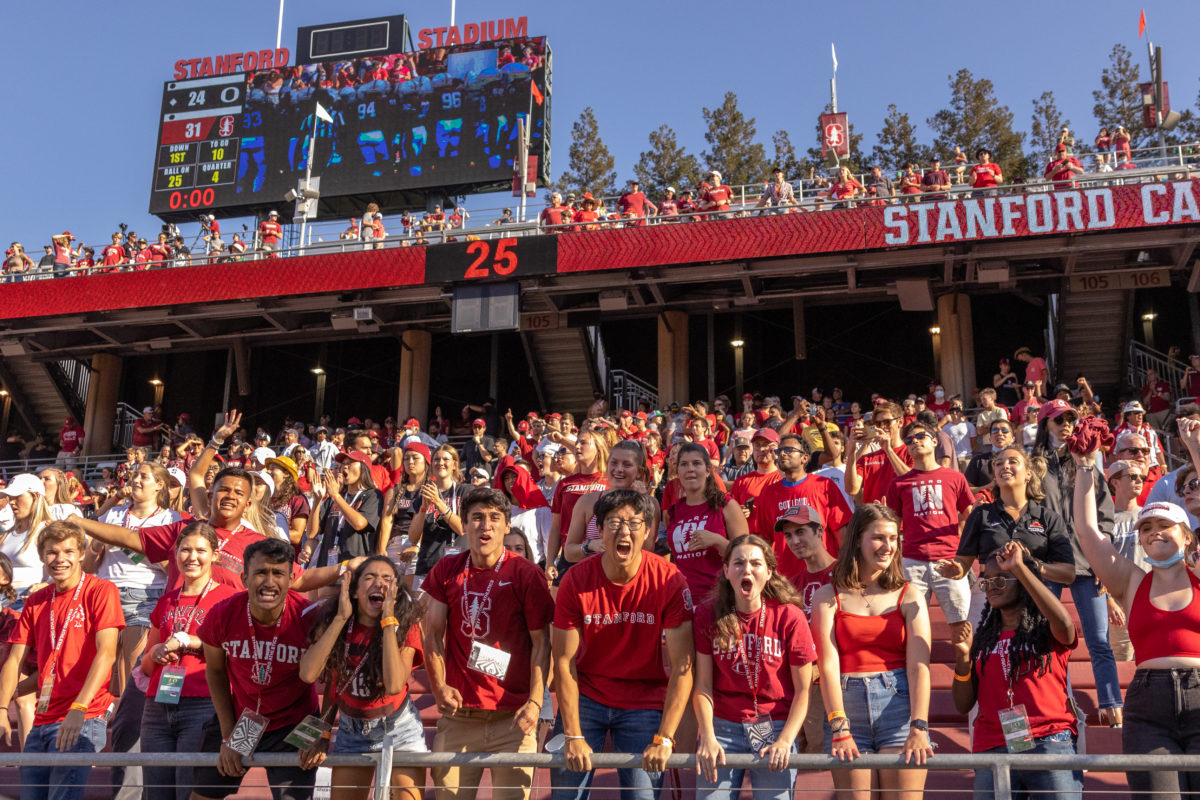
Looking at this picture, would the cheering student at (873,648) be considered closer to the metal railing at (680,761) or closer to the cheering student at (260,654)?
the metal railing at (680,761)

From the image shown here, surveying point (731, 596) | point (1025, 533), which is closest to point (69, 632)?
point (731, 596)

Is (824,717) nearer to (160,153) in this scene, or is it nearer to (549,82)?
(549,82)

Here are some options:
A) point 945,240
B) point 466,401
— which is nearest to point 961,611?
point 945,240

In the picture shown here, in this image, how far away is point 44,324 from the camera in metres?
20.9

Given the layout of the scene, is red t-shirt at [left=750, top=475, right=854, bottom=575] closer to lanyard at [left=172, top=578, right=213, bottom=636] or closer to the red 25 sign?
lanyard at [left=172, top=578, right=213, bottom=636]

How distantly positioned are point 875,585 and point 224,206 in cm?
2313

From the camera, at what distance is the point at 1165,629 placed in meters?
4.02

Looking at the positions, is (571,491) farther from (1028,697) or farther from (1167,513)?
(1167,513)

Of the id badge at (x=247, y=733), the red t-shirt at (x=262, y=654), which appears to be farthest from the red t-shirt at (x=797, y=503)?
the id badge at (x=247, y=733)

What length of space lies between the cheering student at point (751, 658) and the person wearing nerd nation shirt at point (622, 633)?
121mm

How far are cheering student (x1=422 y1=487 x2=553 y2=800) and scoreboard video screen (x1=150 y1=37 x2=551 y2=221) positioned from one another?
1914cm

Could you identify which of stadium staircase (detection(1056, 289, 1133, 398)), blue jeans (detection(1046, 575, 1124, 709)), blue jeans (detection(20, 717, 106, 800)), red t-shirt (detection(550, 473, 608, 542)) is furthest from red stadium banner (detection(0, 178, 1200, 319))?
blue jeans (detection(20, 717, 106, 800))

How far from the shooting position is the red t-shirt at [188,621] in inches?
180

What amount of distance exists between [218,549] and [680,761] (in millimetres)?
2804
